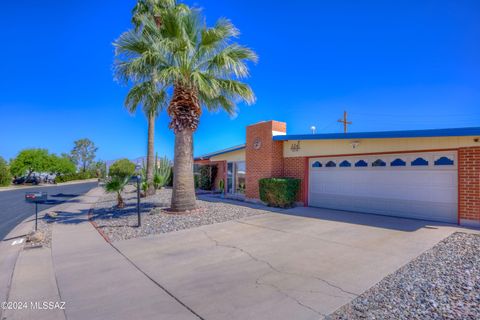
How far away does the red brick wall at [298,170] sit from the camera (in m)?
12.1

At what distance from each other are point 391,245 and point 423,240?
3.41ft

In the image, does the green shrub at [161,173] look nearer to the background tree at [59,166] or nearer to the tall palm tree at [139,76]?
the tall palm tree at [139,76]

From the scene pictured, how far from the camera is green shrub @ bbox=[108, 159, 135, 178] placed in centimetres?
1155

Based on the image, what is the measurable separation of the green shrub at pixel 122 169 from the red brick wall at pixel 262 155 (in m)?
5.69

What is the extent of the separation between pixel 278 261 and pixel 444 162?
272 inches

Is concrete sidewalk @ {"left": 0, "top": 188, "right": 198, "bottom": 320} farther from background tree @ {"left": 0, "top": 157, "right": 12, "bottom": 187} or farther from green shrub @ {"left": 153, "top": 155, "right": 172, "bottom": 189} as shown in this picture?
background tree @ {"left": 0, "top": 157, "right": 12, "bottom": 187}

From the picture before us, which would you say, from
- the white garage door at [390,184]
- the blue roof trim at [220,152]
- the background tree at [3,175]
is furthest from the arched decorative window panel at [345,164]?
the background tree at [3,175]

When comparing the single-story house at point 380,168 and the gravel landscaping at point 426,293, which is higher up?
the single-story house at point 380,168

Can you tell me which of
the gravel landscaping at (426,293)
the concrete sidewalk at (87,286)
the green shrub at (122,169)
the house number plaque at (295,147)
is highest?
the house number plaque at (295,147)

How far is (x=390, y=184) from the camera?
9.63 meters

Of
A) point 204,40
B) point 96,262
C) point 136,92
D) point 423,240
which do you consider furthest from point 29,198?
point 423,240

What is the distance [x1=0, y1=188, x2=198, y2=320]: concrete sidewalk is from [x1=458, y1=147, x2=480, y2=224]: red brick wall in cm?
856

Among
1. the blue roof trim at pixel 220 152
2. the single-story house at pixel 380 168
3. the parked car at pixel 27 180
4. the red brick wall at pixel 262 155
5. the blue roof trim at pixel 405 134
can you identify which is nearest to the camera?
the blue roof trim at pixel 405 134

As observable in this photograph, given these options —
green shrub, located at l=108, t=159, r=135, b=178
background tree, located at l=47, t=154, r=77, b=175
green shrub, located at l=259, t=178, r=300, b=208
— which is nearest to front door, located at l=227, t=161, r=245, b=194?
green shrub, located at l=259, t=178, r=300, b=208
